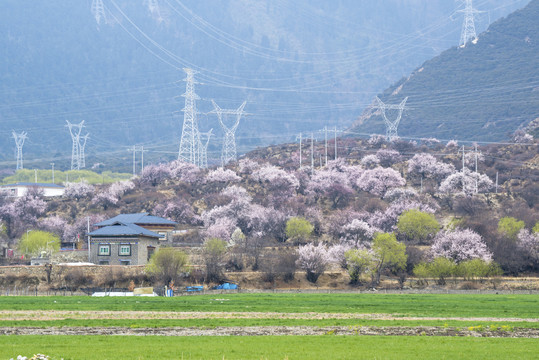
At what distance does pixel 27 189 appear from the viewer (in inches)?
5487

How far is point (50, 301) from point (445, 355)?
4032cm

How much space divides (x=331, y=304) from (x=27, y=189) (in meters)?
91.0

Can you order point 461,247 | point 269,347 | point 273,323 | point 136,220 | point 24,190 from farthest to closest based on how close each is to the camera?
point 24,190 → point 136,220 → point 461,247 → point 273,323 → point 269,347

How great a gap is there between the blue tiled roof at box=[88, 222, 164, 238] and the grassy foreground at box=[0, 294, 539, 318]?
22.5 metres

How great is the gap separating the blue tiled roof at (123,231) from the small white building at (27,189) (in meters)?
48.5

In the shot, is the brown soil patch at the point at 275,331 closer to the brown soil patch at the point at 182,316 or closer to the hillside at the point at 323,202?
the brown soil patch at the point at 182,316

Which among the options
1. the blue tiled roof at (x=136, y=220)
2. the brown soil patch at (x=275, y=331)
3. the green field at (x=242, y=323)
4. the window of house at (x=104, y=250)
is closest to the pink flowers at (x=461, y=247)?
the blue tiled roof at (x=136, y=220)

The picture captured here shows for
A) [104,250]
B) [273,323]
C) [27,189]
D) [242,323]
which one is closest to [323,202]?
[104,250]

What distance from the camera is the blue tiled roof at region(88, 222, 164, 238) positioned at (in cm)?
9238

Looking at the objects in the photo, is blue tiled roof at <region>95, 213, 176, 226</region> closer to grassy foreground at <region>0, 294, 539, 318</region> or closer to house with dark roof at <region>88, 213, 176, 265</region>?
house with dark roof at <region>88, 213, 176, 265</region>

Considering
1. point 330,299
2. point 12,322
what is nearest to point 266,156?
point 330,299

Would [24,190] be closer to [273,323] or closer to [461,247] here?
[461,247]

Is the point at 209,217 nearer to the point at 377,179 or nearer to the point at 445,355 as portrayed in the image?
the point at 377,179

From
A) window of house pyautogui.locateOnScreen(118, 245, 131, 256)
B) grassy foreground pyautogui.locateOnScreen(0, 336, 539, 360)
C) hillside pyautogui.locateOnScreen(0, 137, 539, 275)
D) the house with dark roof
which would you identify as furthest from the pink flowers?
grassy foreground pyautogui.locateOnScreen(0, 336, 539, 360)
